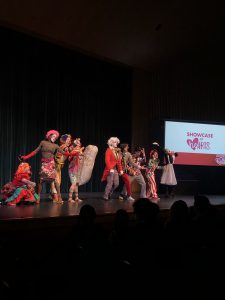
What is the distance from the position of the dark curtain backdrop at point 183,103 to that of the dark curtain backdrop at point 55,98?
0.42 metres

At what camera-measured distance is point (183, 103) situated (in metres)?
12.9

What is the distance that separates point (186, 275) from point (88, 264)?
1.83 ft

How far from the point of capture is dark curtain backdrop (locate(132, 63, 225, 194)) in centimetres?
1180

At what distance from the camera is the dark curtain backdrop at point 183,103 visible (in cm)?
1180

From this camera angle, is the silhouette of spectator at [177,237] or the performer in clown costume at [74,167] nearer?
the silhouette of spectator at [177,237]

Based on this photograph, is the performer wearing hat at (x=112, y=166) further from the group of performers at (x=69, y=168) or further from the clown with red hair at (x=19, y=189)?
the clown with red hair at (x=19, y=189)

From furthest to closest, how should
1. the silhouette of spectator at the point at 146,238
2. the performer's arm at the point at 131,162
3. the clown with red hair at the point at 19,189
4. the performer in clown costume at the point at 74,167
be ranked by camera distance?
the performer's arm at the point at 131,162 → the performer in clown costume at the point at 74,167 → the clown with red hair at the point at 19,189 → the silhouette of spectator at the point at 146,238

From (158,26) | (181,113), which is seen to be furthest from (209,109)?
(158,26)

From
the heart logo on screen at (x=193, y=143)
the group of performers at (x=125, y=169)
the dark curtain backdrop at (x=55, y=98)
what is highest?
the dark curtain backdrop at (x=55, y=98)

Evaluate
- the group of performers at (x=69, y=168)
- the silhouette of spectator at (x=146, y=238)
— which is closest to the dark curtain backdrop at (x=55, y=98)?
the group of performers at (x=69, y=168)

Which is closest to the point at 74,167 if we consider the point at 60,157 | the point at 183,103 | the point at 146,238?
the point at 60,157

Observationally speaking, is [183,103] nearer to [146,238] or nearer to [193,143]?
[193,143]

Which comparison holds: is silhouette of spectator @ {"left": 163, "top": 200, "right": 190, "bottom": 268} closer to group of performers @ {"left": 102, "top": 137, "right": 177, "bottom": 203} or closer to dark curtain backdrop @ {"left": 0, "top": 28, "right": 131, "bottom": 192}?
group of performers @ {"left": 102, "top": 137, "right": 177, "bottom": 203}

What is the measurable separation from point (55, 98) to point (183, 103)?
14.8ft
